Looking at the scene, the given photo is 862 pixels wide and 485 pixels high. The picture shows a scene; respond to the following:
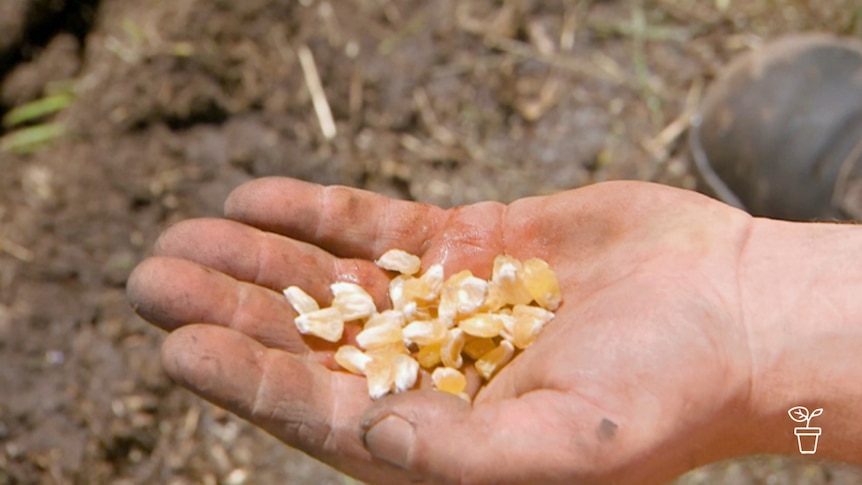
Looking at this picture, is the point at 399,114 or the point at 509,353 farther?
the point at 399,114

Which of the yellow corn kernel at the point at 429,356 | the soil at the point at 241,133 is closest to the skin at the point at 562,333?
the yellow corn kernel at the point at 429,356

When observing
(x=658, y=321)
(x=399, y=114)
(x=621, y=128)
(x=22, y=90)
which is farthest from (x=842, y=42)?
(x=22, y=90)

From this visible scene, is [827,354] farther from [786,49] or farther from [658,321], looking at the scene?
[786,49]

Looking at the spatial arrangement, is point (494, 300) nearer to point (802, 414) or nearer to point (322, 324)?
point (322, 324)

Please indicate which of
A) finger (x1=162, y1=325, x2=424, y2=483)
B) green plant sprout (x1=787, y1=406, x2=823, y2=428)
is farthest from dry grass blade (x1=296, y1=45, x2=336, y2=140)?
green plant sprout (x1=787, y1=406, x2=823, y2=428)

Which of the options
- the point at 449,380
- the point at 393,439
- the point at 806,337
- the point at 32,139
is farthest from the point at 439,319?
the point at 32,139

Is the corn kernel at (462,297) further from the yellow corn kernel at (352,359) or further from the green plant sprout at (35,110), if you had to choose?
the green plant sprout at (35,110)

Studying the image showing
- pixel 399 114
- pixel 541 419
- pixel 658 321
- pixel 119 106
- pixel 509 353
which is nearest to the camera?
pixel 541 419

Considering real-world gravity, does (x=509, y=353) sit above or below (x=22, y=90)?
below
